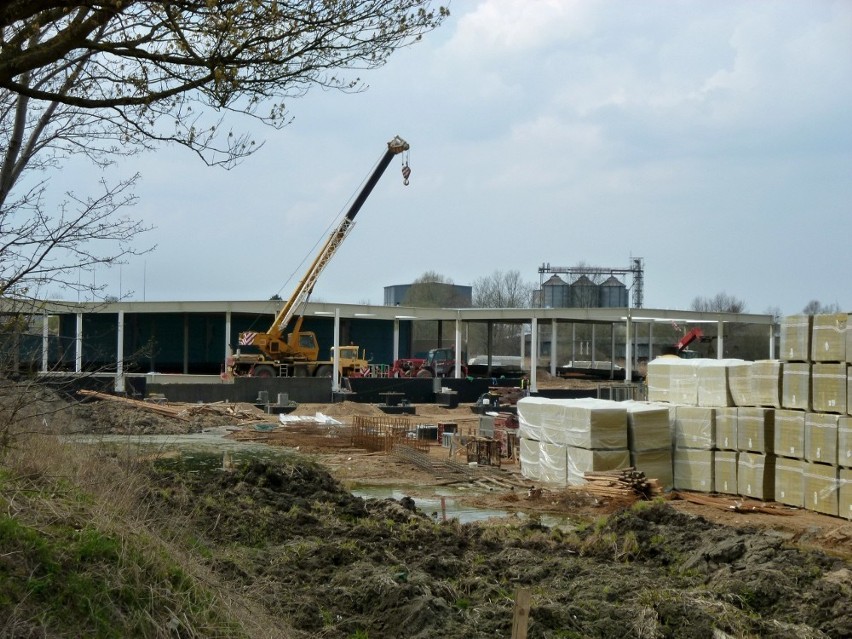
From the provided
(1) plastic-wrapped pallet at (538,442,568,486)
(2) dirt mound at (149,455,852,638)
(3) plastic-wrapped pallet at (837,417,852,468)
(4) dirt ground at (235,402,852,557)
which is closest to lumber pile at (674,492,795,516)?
(4) dirt ground at (235,402,852,557)

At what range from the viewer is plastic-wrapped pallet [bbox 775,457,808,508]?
17.2 metres

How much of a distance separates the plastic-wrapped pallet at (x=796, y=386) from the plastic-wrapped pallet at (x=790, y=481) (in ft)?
3.50

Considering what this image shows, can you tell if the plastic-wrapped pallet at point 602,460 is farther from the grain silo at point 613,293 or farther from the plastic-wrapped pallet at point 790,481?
the grain silo at point 613,293

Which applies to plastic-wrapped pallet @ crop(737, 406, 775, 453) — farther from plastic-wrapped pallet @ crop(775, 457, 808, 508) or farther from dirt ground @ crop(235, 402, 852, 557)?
dirt ground @ crop(235, 402, 852, 557)

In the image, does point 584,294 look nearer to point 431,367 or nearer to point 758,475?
point 431,367

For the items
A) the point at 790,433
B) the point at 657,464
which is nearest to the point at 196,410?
the point at 657,464

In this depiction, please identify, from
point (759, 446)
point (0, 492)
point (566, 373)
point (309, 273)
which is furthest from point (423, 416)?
point (0, 492)

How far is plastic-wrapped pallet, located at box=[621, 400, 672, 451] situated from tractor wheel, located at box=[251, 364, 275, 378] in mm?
29420

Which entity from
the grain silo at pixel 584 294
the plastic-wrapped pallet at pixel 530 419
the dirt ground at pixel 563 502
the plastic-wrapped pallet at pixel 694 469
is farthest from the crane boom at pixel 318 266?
the grain silo at pixel 584 294

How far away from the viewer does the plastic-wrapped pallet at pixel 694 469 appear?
19234 millimetres

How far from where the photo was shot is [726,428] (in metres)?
18.8

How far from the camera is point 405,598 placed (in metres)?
9.02

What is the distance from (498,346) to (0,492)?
110 m

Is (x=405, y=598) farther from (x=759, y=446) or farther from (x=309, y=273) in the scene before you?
(x=309, y=273)
